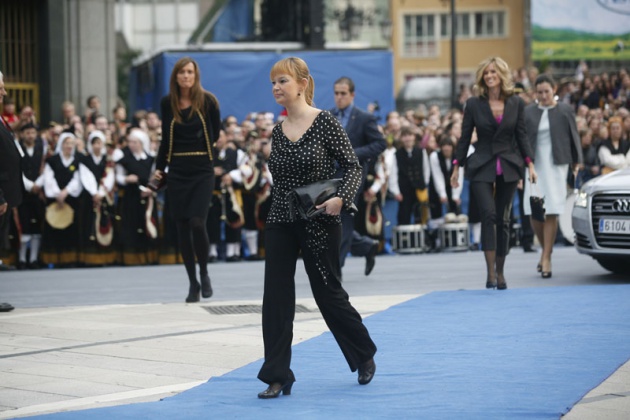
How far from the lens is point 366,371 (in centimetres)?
762

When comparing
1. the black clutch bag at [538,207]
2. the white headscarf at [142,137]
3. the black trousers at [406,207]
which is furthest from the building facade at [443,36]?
the black clutch bag at [538,207]

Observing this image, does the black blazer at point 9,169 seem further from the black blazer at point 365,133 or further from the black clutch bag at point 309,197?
the black clutch bag at point 309,197

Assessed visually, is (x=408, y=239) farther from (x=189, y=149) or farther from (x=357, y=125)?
(x=189, y=149)

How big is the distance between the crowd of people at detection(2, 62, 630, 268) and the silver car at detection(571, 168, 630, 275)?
12.9ft

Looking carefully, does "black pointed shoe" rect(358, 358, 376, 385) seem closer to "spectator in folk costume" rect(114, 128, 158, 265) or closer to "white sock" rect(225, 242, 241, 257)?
"spectator in folk costume" rect(114, 128, 158, 265)

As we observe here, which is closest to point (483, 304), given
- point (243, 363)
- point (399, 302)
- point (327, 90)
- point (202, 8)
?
point (399, 302)

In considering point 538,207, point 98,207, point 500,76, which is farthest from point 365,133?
point 98,207

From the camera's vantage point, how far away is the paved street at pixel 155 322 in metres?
7.68

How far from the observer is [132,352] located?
9.16 meters

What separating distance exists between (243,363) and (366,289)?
495 cm

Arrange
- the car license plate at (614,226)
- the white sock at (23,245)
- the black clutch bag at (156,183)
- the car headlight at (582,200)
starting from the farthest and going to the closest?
the white sock at (23,245), the car headlight at (582,200), the car license plate at (614,226), the black clutch bag at (156,183)

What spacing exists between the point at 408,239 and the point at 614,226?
6.83 metres

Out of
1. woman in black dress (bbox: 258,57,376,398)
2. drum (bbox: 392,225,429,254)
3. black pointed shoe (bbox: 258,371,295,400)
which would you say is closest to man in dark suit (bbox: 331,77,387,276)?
woman in black dress (bbox: 258,57,376,398)

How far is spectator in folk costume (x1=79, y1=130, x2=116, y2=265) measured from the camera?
1859 centimetres
